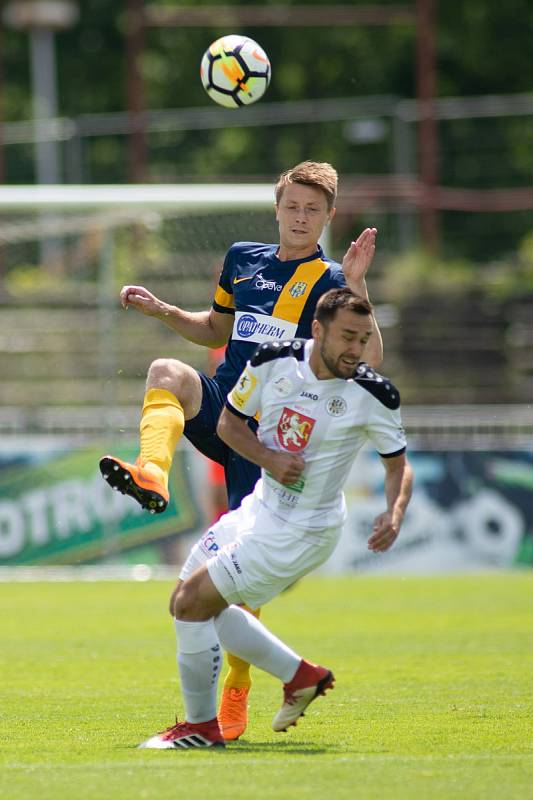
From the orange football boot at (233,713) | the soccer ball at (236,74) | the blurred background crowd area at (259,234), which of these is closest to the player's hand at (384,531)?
the orange football boot at (233,713)

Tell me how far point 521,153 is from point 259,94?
16662mm

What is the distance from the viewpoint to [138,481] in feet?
20.5

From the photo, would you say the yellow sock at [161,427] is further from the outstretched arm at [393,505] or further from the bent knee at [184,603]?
the outstretched arm at [393,505]

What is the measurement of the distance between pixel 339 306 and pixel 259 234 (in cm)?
915

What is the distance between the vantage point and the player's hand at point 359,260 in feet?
22.7

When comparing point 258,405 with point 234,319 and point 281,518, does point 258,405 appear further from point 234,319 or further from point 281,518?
point 234,319

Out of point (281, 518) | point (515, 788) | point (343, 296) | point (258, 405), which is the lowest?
point (515, 788)

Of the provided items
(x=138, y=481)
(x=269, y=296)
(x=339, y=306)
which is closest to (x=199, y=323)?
(x=269, y=296)

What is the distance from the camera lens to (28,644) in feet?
34.6

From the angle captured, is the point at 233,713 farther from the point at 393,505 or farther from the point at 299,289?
the point at 299,289

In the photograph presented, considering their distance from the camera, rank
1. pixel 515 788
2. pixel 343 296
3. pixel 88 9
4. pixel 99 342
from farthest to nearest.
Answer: pixel 88 9
pixel 99 342
pixel 343 296
pixel 515 788

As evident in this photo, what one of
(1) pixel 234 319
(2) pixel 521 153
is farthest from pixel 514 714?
(2) pixel 521 153

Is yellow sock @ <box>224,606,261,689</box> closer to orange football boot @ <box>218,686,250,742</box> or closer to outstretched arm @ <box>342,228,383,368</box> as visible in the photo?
orange football boot @ <box>218,686,250,742</box>

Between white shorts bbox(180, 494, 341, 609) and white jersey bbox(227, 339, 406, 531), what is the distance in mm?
57
